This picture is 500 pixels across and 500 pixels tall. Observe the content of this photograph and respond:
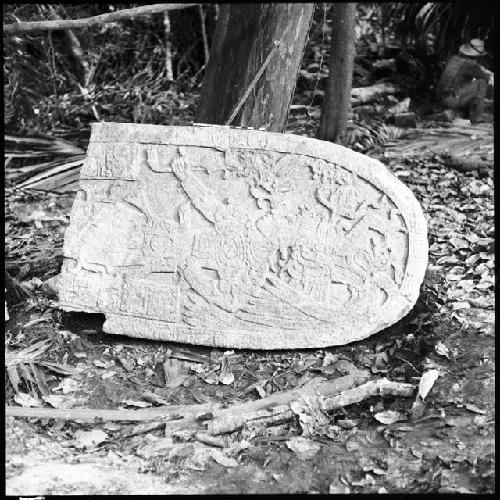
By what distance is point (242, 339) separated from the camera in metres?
4.08

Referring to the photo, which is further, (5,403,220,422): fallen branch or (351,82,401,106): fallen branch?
(351,82,401,106): fallen branch

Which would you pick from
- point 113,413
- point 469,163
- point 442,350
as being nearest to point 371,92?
point 469,163

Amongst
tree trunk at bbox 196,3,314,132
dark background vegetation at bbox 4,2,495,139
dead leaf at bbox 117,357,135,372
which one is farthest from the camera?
dark background vegetation at bbox 4,2,495,139

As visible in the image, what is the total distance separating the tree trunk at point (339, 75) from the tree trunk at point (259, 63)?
120cm

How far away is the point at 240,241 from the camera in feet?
13.5

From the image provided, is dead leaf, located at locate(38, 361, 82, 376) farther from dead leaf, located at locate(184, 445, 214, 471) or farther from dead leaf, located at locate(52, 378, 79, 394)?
dead leaf, located at locate(184, 445, 214, 471)

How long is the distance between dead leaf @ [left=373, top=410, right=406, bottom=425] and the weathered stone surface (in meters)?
0.59

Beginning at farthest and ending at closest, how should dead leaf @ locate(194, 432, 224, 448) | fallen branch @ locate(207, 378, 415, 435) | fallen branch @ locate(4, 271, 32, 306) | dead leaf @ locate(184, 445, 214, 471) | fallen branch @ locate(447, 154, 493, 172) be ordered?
fallen branch @ locate(447, 154, 493, 172)
fallen branch @ locate(4, 271, 32, 306)
fallen branch @ locate(207, 378, 415, 435)
dead leaf @ locate(194, 432, 224, 448)
dead leaf @ locate(184, 445, 214, 471)

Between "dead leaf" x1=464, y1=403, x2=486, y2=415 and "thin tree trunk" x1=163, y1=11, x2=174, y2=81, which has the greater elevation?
"thin tree trunk" x1=163, y1=11, x2=174, y2=81

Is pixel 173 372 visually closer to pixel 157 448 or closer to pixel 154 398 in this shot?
pixel 154 398

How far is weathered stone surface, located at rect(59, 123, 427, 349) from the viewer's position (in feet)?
13.4

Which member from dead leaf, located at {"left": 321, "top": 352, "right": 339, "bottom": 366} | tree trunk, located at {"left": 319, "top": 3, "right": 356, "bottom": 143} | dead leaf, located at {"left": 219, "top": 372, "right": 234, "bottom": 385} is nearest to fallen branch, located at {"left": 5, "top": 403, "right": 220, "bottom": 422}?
dead leaf, located at {"left": 219, "top": 372, "right": 234, "bottom": 385}

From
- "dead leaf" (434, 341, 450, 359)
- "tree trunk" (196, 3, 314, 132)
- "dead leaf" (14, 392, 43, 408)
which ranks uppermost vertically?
"tree trunk" (196, 3, 314, 132)

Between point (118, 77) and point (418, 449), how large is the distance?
5.32m
